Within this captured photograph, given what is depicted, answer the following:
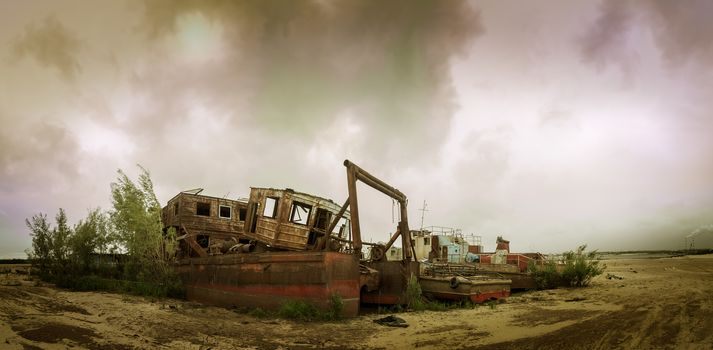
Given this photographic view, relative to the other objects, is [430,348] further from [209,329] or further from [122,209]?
[122,209]

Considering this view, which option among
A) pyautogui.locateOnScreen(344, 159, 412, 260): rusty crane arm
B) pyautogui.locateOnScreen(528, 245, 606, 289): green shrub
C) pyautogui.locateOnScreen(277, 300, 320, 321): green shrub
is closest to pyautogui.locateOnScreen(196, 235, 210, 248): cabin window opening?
pyautogui.locateOnScreen(344, 159, 412, 260): rusty crane arm

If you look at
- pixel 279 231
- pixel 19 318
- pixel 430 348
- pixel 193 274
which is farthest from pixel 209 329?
pixel 193 274

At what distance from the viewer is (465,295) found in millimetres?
13133

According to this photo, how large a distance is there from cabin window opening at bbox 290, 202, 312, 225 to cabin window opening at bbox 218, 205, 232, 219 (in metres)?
6.90

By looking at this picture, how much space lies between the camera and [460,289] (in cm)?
1330

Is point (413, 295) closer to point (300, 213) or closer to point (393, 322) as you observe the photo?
point (393, 322)

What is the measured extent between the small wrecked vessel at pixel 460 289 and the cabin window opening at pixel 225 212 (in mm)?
11529

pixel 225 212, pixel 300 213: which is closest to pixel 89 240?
pixel 225 212

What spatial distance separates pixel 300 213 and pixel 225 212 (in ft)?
23.3

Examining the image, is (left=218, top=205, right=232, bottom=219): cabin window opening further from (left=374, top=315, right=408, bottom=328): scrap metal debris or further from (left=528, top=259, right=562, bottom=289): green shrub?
(left=528, top=259, right=562, bottom=289): green shrub

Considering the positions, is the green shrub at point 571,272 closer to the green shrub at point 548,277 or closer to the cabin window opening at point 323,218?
the green shrub at point 548,277

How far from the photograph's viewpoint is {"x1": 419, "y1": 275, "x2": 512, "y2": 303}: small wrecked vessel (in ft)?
43.5

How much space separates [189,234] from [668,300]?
18.8 metres

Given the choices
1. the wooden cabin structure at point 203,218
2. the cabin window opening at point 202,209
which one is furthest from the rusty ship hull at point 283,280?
the cabin window opening at point 202,209
